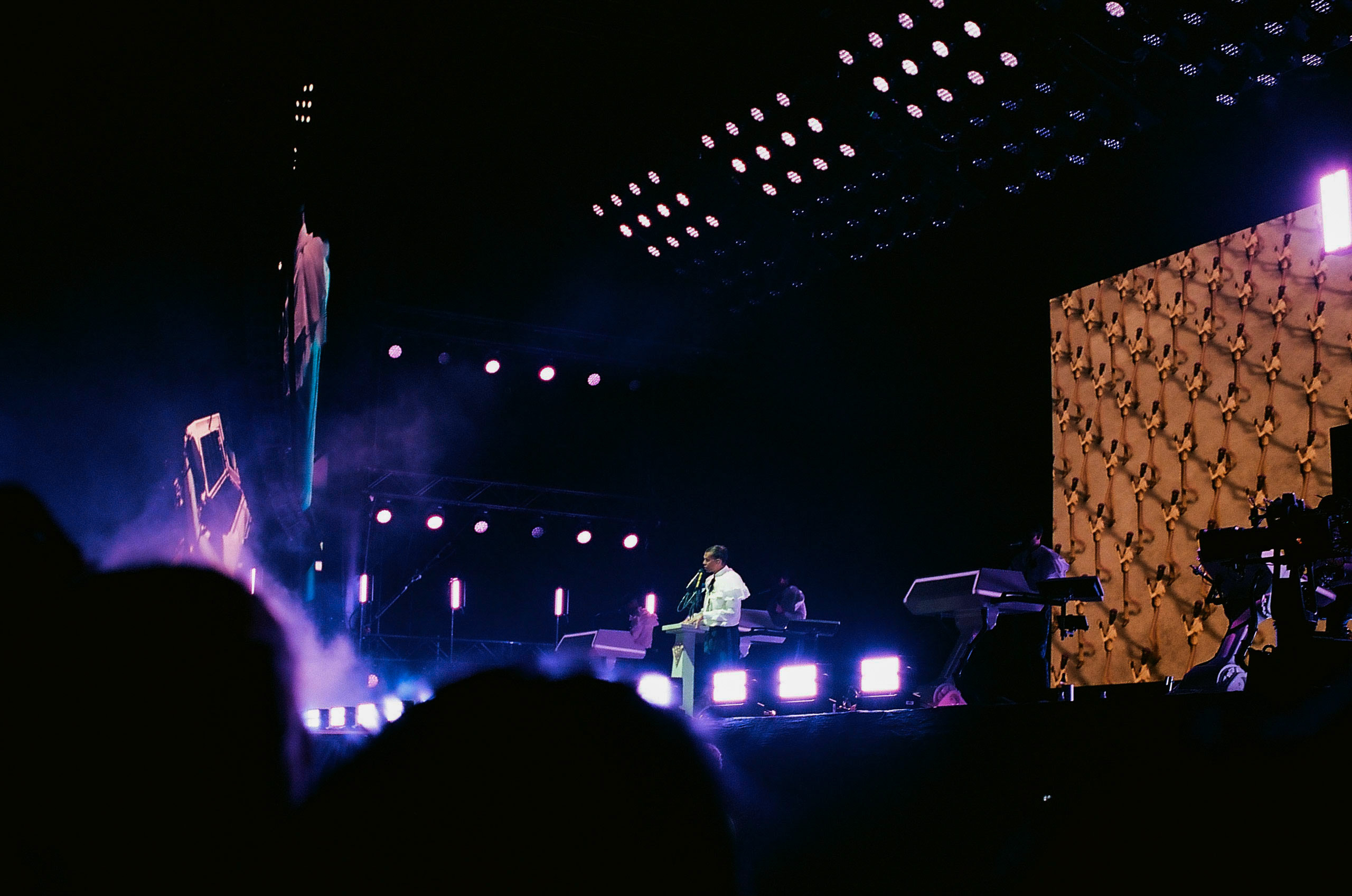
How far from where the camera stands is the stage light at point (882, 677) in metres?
6.24

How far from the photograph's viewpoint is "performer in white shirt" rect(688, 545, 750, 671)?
289 inches

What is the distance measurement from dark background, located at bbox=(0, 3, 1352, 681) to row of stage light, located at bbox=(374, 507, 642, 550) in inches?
6.3

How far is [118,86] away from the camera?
5125mm

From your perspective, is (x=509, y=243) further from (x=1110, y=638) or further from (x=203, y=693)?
(x=203, y=693)

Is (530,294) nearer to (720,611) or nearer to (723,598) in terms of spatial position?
(723,598)

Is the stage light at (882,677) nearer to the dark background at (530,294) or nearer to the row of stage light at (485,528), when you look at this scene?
the dark background at (530,294)

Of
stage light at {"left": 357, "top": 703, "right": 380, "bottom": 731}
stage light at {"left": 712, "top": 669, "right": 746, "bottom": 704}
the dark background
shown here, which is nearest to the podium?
stage light at {"left": 712, "top": 669, "right": 746, "bottom": 704}

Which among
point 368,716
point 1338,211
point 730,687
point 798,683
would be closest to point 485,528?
point 368,716

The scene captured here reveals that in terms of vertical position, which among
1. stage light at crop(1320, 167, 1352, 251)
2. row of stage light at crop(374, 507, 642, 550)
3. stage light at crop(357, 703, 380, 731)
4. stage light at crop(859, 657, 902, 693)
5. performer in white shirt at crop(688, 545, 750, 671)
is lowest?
stage light at crop(357, 703, 380, 731)

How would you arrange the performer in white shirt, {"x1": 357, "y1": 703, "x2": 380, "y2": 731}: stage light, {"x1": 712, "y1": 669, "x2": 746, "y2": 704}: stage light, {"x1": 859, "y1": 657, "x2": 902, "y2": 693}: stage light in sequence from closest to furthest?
{"x1": 859, "y1": 657, "x2": 902, "y2": 693}: stage light → {"x1": 712, "y1": 669, "x2": 746, "y2": 704}: stage light → the performer in white shirt → {"x1": 357, "y1": 703, "x2": 380, "y2": 731}: stage light

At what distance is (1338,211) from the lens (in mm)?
6066

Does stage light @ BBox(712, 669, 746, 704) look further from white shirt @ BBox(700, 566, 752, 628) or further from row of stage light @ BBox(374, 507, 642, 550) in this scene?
row of stage light @ BBox(374, 507, 642, 550)

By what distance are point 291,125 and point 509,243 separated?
6655 millimetres

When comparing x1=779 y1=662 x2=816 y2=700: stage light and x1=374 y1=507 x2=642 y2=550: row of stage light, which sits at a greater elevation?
x1=374 y1=507 x2=642 y2=550: row of stage light
